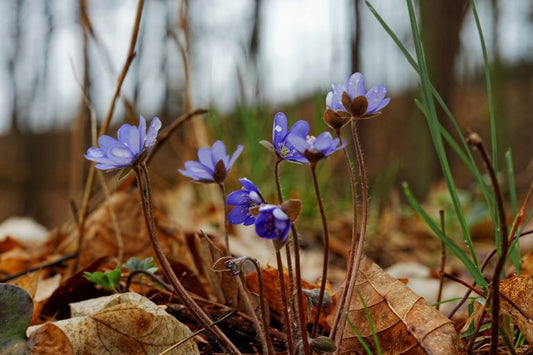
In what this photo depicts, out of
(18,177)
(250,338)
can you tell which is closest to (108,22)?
(18,177)

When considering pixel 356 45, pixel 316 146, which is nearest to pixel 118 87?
pixel 316 146

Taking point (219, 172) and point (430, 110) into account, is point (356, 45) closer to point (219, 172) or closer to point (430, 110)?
point (430, 110)

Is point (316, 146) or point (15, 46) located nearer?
point (316, 146)

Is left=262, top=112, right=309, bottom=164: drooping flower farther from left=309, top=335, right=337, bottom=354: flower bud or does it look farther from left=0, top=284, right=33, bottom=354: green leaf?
left=0, top=284, right=33, bottom=354: green leaf

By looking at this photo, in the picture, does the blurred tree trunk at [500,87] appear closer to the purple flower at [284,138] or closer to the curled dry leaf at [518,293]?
the curled dry leaf at [518,293]

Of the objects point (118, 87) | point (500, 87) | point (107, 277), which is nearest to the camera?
point (107, 277)

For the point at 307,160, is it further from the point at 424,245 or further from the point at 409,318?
the point at 424,245
